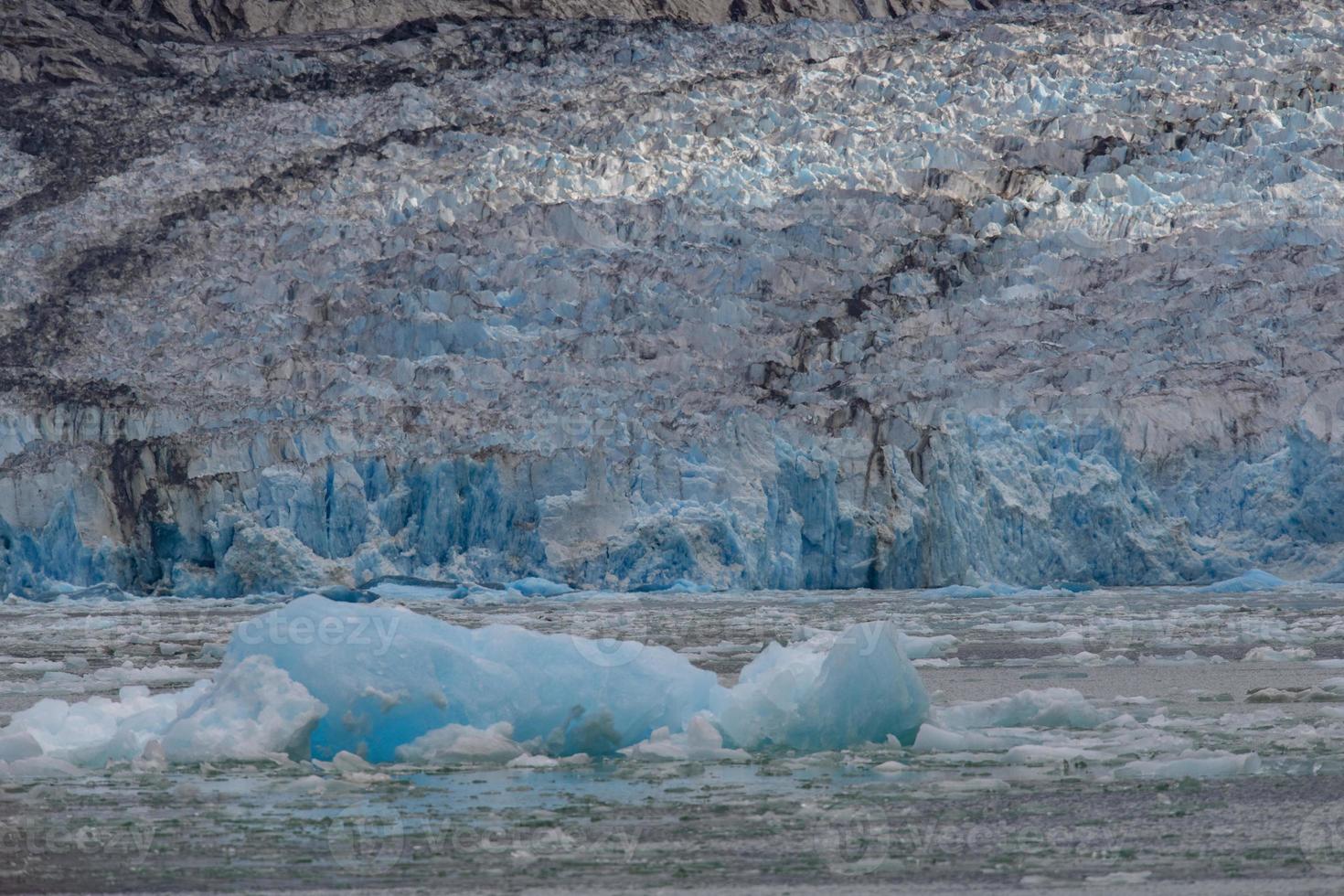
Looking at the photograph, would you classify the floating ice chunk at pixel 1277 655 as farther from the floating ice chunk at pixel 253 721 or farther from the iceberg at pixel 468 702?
the floating ice chunk at pixel 253 721

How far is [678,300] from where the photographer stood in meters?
26.5

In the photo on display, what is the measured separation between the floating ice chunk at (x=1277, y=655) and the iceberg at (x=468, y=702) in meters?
3.71

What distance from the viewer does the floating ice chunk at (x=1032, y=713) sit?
5652mm

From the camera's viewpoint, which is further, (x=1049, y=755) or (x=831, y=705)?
(x=831, y=705)

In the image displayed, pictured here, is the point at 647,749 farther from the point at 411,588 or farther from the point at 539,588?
the point at 411,588

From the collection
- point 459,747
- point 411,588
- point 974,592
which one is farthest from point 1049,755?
point 411,588

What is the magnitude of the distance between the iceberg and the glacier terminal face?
1314 centimetres

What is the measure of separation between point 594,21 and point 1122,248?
74.4ft

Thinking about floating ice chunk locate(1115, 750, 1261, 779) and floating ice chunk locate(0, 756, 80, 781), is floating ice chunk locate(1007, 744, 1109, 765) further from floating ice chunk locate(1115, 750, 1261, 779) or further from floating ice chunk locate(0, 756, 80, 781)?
floating ice chunk locate(0, 756, 80, 781)

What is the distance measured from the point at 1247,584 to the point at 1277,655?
9.43 metres

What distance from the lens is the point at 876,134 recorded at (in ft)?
115

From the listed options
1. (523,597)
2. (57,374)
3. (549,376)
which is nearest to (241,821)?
(523,597)

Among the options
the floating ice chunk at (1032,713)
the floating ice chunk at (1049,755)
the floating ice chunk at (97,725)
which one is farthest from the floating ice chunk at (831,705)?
the floating ice chunk at (97,725)

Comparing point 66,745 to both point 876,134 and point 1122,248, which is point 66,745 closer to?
point 1122,248
